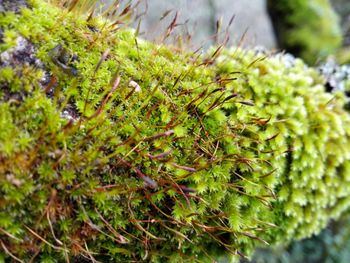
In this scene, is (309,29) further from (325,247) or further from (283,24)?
(325,247)

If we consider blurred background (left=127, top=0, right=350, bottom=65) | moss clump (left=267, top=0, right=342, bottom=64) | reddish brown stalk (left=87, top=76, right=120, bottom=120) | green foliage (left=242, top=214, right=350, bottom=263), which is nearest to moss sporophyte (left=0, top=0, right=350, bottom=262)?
reddish brown stalk (left=87, top=76, right=120, bottom=120)

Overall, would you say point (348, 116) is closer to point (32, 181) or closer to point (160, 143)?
point (160, 143)

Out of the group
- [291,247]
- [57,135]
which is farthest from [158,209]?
[291,247]

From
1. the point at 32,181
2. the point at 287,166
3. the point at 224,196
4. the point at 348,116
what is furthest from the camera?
the point at 348,116

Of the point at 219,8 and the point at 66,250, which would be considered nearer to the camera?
the point at 66,250

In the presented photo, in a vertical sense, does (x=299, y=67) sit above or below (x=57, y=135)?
above

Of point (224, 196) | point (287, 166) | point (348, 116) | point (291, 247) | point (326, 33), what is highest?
point (326, 33)
